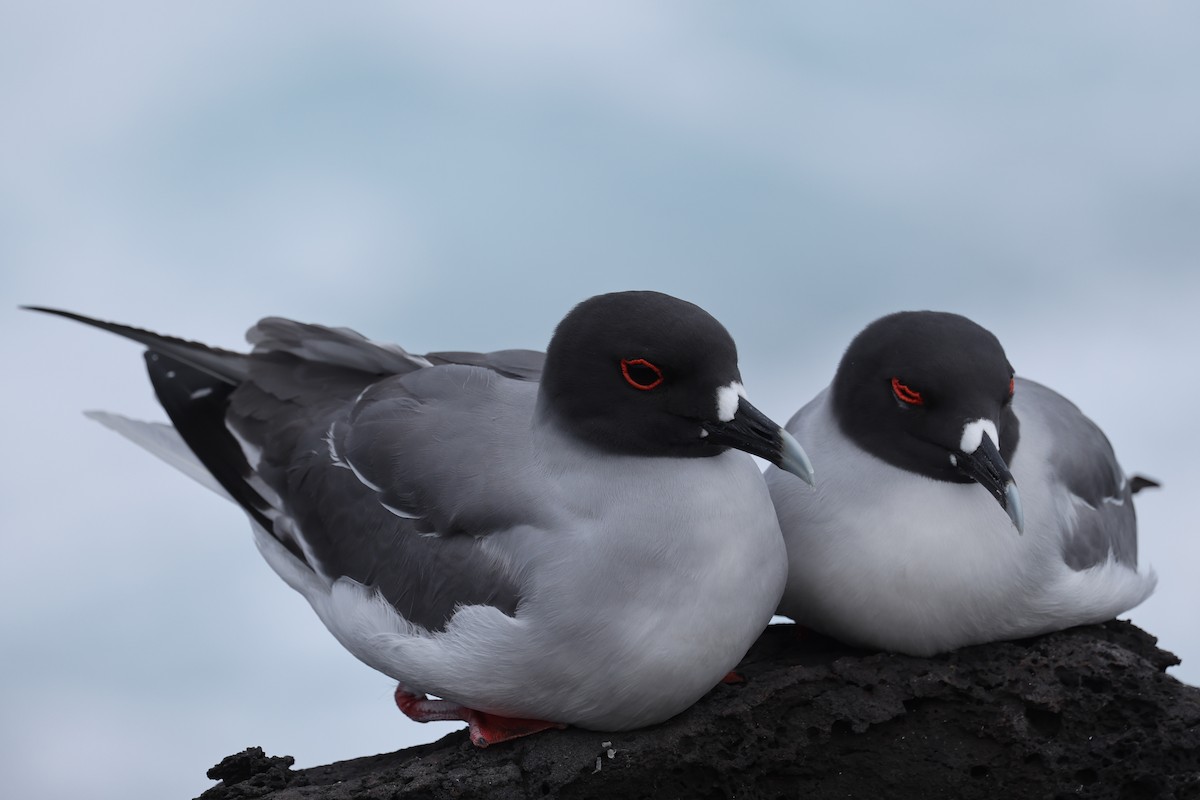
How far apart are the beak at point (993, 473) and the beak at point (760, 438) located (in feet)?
2.35

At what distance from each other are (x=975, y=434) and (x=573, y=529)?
5.34 feet

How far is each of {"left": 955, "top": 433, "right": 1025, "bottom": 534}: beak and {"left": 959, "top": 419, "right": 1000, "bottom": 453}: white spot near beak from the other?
0.5 inches

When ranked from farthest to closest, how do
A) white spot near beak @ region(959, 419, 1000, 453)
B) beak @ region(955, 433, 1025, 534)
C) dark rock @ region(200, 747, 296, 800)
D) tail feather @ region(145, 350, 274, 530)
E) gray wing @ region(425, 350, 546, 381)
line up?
1. tail feather @ region(145, 350, 274, 530)
2. gray wing @ region(425, 350, 546, 381)
3. dark rock @ region(200, 747, 296, 800)
4. white spot near beak @ region(959, 419, 1000, 453)
5. beak @ region(955, 433, 1025, 534)

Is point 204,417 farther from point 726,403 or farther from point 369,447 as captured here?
point 726,403

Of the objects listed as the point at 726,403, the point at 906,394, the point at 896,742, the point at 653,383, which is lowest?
the point at 896,742

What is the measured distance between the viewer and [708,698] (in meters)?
6.71

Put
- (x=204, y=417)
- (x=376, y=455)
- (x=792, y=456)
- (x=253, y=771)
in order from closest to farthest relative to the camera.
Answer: (x=792, y=456) < (x=376, y=455) < (x=253, y=771) < (x=204, y=417)

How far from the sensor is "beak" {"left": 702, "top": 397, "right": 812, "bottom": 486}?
607 cm

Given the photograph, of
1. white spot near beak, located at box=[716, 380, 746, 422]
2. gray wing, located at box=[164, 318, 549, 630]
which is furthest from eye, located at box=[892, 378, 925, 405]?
gray wing, located at box=[164, 318, 549, 630]

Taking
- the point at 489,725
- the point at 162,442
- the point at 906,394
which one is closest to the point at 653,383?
the point at 906,394

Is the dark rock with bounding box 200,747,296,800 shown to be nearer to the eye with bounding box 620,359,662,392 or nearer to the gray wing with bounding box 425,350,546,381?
the gray wing with bounding box 425,350,546,381

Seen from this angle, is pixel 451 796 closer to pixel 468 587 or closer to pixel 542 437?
pixel 468 587

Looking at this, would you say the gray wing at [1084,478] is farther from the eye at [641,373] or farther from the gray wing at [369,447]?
the gray wing at [369,447]

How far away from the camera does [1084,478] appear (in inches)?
284
